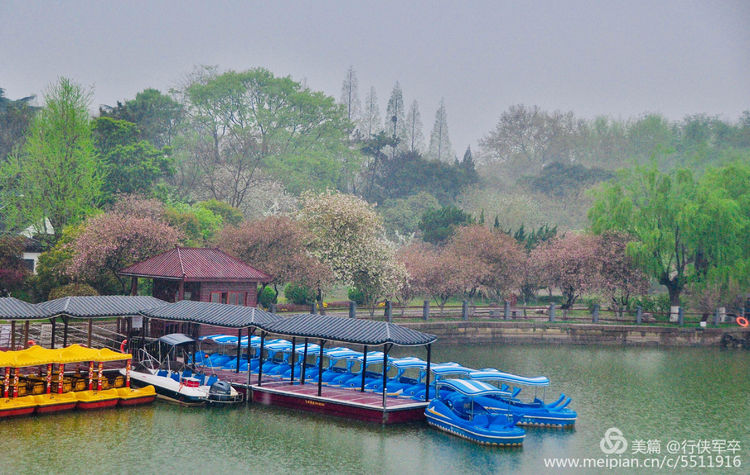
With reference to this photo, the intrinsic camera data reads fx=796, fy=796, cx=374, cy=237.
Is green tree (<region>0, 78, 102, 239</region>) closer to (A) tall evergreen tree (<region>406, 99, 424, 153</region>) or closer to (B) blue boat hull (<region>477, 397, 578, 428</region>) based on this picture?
(B) blue boat hull (<region>477, 397, 578, 428</region>)

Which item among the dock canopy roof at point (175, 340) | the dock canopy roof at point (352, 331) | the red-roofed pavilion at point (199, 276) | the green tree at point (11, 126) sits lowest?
the dock canopy roof at point (175, 340)

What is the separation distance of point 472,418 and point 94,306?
717 inches

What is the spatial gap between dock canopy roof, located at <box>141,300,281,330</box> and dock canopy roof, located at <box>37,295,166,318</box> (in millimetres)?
798

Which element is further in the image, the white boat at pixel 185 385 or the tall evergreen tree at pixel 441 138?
the tall evergreen tree at pixel 441 138

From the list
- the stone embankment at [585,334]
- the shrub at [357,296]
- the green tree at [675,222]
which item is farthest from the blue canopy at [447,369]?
the green tree at [675,222]

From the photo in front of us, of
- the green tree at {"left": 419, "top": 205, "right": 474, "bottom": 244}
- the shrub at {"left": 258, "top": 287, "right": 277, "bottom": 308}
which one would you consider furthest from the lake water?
the green tree at {"left": 419, "top": 205, "right": 474, "bottom": 244}

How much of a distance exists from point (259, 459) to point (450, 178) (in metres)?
84.6

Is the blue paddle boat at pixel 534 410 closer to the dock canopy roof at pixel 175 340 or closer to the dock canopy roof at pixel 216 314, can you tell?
the dock canopy roof at pixel 216 314

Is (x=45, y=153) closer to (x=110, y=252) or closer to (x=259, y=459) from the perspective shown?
(x=110, y=252)

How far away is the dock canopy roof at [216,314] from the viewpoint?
115 ft

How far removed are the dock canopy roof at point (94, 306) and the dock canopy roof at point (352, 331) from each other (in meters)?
8.06

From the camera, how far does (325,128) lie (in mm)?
104312

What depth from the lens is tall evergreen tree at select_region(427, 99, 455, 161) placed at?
143000 mm

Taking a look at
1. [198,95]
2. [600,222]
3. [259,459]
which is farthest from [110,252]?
[198,95]
